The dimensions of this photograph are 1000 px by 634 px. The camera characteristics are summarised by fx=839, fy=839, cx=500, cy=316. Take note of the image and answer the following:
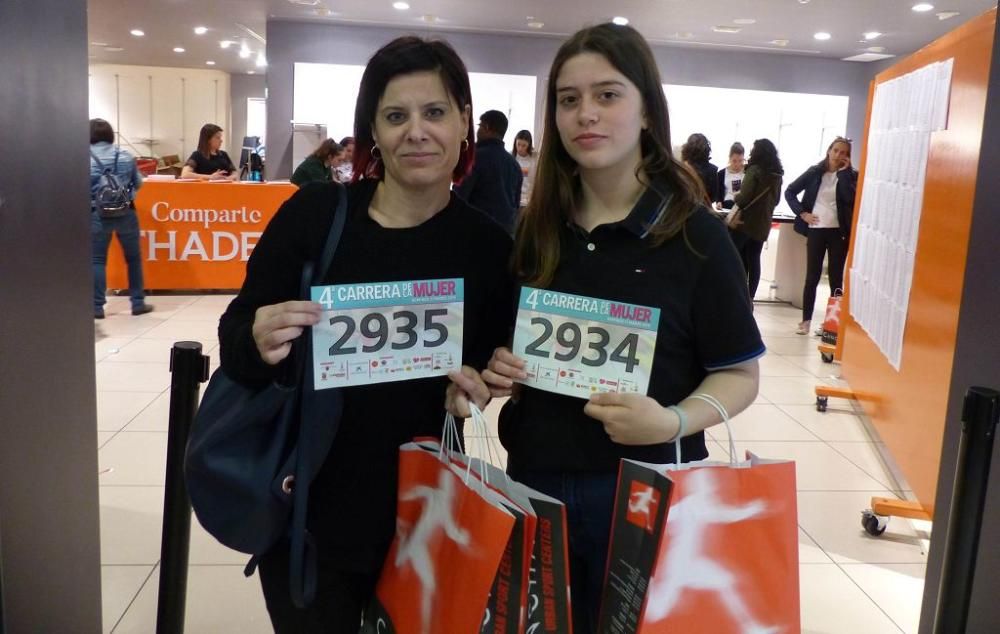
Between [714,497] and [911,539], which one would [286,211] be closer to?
[714,497]

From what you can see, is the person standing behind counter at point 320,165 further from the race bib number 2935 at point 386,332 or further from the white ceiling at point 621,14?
the race bib number 2935 at point 386,332

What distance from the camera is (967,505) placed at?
5.31 ft

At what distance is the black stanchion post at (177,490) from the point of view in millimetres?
1720

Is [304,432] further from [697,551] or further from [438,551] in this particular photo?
[697,551]

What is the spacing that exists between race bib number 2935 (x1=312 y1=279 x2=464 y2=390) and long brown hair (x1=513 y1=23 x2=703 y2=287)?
14cm

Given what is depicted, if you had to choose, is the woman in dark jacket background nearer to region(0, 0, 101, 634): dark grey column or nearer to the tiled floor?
the tiled floor

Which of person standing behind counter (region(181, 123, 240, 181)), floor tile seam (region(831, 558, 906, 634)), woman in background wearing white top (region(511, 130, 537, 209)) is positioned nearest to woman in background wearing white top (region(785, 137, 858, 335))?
woman in background wearing white top (region(511, 130, 537, 209))

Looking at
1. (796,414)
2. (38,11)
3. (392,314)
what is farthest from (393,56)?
(796,414)

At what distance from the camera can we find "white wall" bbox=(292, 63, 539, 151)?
38.7ft

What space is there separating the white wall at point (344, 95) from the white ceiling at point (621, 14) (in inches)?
26.8

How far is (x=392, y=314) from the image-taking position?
47.8 inches

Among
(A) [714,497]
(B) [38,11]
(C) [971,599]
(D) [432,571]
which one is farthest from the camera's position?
(C) [971,599]

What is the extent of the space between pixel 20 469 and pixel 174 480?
348 mm

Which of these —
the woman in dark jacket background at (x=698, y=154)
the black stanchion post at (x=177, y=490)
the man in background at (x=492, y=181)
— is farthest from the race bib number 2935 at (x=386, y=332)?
the woman in dark jacket background at (x=698, y=154)
